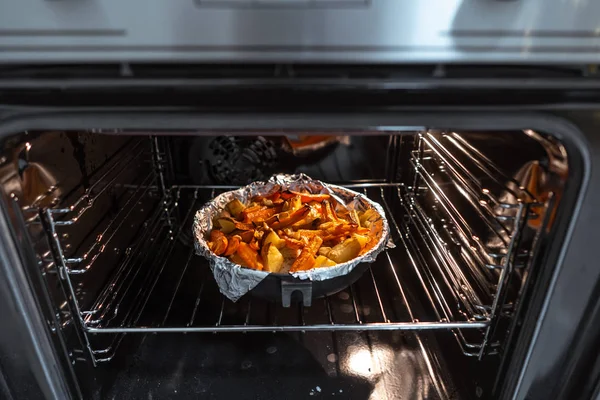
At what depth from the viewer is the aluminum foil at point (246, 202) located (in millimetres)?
841

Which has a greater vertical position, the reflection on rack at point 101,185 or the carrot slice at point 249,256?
the reflection on rack at point 101,185

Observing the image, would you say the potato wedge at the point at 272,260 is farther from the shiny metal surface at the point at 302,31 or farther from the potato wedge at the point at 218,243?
the shiny metal surface at the point at 302,31

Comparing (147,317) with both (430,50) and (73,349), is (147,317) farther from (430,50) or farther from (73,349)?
(430,50)

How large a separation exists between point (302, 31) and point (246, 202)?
28.8 inches

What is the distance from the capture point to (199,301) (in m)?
1.05

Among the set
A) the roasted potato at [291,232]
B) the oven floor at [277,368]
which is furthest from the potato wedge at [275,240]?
the oven floor at [277,368]

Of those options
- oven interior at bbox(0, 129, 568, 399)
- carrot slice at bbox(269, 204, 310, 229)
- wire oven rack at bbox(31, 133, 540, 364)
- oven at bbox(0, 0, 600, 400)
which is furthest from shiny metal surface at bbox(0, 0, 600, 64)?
carrot slice at bbox(269, 204, 310, 229)

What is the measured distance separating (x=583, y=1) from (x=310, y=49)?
0.98 ft

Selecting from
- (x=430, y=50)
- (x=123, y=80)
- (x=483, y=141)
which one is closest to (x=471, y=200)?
(x=483, y=141)

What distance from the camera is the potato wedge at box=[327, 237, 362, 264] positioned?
0.93 meters

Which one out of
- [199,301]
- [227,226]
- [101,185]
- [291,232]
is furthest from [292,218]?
[101,185]

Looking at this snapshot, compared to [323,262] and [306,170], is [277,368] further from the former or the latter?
[306,170]

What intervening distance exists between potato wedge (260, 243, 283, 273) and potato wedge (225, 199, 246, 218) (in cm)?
22

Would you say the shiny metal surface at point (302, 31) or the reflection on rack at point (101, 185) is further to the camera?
the reflection on rack at point (101, 185)
